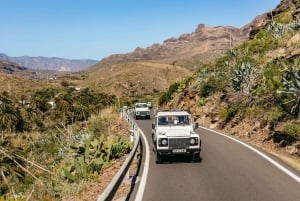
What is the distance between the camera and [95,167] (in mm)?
12938

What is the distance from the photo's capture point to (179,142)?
1405 cm

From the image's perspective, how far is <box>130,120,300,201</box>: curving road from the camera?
9352mm

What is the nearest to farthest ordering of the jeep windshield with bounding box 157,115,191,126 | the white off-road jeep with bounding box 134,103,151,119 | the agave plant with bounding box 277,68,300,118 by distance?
1. the jeep windshield with bounding box 157,115,191,126
2. the agave plant with bounding box 277,68,300,118
3. the white off-road jeep with bounding box 134,103,151,119

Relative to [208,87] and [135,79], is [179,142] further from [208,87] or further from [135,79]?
[135,79]

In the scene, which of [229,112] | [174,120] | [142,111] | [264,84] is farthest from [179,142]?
[142,111]

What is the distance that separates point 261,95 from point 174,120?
30.2 ft

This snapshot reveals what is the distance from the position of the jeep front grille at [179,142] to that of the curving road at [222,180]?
0.60 metres

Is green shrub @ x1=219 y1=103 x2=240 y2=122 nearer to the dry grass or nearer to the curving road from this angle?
the curving road

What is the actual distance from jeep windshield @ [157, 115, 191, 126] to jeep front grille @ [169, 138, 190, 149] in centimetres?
150

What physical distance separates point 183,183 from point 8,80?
140619mm

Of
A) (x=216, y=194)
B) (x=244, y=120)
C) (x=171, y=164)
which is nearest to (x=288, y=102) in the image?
(x=244, y=120)

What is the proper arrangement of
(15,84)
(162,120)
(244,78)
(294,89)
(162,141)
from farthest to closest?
(15,84) < (244,78) < (294,89) < (162,120) < (162,141)

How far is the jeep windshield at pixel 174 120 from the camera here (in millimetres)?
15617

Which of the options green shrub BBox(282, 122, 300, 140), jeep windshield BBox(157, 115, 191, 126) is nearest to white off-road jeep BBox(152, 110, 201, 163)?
jeep windshield BBox(157, 115, 191, 126)
